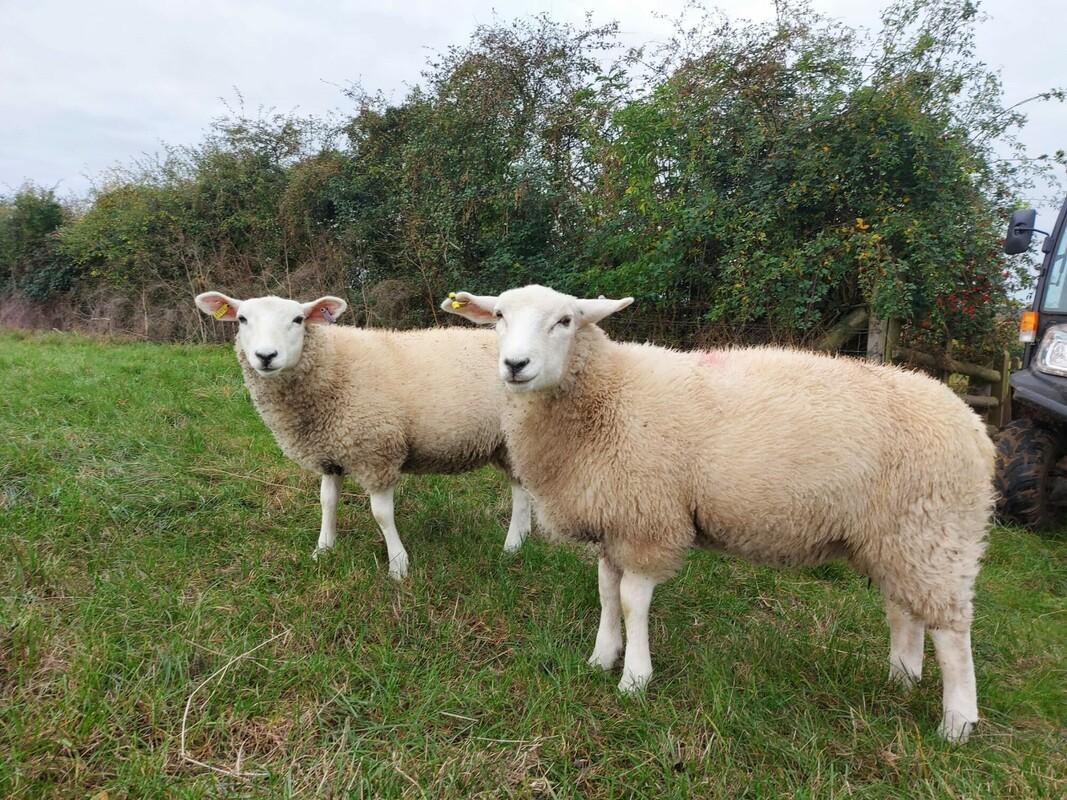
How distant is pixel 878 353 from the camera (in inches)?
252

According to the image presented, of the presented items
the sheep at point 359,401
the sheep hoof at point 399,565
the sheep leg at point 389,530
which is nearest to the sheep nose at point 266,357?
the sheep at point 359,401

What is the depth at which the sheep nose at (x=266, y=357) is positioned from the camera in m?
3.28

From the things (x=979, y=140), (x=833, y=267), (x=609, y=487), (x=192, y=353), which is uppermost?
(x=979, y=140)

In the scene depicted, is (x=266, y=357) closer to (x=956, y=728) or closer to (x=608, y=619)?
(x=608, y=619)

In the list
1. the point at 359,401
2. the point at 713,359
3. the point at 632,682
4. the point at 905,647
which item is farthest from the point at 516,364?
the point at 905,647

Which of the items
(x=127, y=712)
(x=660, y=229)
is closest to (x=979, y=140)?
(x=660, y=229)

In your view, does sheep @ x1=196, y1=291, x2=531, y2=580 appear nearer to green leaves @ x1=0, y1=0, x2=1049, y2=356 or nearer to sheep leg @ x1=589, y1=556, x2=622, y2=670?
sheep leg @ x1=589, y1=556, x2=622, y2=670

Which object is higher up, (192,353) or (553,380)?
(553,380)

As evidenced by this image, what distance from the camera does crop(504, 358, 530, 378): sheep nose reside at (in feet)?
7.70

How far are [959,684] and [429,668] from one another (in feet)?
6.56

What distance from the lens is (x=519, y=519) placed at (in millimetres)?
4105

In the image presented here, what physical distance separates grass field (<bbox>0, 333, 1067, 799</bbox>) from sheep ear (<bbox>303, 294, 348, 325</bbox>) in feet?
4.16

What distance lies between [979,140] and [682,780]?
7153 millimetres

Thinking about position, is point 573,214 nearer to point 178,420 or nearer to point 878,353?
point 878,353
